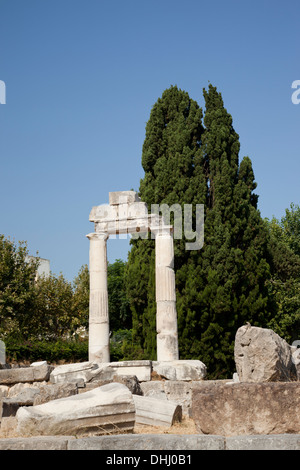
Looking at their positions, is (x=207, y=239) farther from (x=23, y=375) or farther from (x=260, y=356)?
(x=260, y=356)

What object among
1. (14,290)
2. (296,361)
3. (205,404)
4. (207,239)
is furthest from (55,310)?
(205,404)

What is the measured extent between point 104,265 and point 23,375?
15.8 feet

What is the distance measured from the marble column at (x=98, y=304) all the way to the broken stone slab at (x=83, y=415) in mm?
9029

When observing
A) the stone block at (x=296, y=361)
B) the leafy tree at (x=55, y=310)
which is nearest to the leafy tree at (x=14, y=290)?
the leafy tree at (x=55, y=310)

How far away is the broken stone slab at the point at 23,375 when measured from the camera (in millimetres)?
13672

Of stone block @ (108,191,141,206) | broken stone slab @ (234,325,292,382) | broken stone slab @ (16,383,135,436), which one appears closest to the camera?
broken stone slab @ (16,383,135,436)

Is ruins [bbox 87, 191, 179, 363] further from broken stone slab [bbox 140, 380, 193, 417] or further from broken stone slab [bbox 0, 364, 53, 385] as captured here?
broken stone slab [bbox 0, 364, 53, 385]

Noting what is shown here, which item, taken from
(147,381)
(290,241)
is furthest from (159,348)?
(290,241)

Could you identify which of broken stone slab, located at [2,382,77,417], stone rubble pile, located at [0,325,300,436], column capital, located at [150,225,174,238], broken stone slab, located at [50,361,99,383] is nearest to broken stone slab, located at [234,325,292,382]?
stone rubble pile, located at [0,325,300,436]

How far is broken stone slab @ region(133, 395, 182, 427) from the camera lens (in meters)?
8.42

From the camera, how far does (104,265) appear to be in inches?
690

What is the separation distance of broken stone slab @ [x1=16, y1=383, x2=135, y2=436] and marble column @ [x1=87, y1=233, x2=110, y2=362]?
9029 millimetres

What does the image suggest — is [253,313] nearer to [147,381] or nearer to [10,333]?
[147,381]

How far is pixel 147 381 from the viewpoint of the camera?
1420 centimetres
